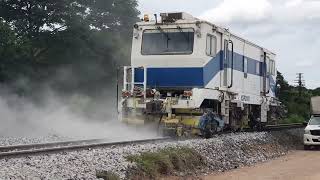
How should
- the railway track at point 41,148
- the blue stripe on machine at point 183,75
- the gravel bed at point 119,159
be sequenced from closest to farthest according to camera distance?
1. the gravel bed at point 119,159
2. the railway track at point 41,148
3. the blue stripe on machine at point 183,75

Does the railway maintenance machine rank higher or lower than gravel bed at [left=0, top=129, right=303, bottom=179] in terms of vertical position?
higher

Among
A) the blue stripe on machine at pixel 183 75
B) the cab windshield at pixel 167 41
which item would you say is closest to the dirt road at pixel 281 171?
the blue stripe on machine at pixel 183 75

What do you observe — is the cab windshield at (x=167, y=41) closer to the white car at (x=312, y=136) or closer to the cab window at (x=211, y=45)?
the cab window at (x=211, y=45)

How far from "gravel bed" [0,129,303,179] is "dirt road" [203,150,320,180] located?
60 centimetres

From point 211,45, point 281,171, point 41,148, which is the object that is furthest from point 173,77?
point 41,148

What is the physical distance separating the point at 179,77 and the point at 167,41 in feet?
4.34

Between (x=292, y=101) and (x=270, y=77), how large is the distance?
956 inches

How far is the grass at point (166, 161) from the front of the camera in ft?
40.5

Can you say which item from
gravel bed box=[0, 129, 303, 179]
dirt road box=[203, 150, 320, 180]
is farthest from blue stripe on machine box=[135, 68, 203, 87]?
dirt road box=[203, 150, 320, 180]

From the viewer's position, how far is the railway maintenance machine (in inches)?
731

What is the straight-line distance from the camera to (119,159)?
12.3 meters

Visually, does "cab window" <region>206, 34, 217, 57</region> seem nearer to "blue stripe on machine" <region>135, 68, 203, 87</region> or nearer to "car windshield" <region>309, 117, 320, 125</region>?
"blue stripe on machine" <region>135, 68, 203, 87</region>

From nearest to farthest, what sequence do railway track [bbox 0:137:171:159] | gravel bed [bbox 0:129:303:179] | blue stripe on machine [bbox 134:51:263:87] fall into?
gravel bed [bbox 0:129:303:179], railway track [bbox 0:137:171:159], blue stripe on machine [bbox 134:51:263:87]

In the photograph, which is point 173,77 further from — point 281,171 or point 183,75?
point 281,171
